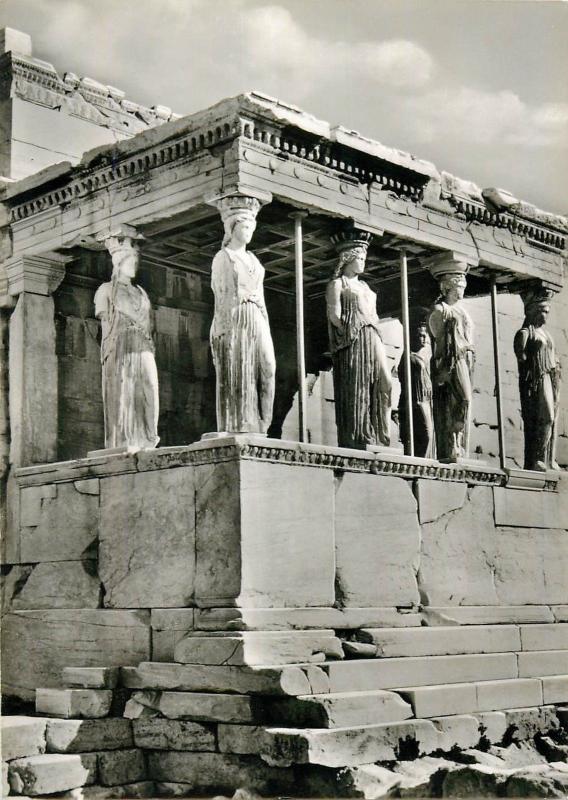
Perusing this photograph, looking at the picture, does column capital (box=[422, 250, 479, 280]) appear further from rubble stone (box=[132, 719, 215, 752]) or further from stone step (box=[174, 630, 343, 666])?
rubble stone (box=[132, 719, 215, 752])

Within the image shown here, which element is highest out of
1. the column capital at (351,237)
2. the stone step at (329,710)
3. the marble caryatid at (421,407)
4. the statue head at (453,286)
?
the column capital at (351,237)

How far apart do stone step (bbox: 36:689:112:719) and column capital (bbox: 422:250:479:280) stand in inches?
185

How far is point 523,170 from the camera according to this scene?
1159 cm

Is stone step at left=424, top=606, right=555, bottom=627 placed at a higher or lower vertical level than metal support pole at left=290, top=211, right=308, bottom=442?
lower

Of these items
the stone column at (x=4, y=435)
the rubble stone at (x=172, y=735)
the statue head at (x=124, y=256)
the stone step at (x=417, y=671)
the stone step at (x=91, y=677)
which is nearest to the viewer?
the rubble stone at (x=172, y=735)

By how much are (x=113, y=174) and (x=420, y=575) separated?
3.85m

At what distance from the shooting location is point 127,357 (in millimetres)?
10609

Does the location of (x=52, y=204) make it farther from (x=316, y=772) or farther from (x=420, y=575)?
(x=316, y=772)

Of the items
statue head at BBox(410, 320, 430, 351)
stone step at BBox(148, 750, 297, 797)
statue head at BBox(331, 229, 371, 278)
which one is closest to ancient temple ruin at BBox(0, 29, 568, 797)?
stone step at BBox(148, 750, 297, 797)

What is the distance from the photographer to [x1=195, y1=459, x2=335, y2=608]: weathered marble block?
941 cm

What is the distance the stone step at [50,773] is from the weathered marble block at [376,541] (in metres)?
2.19

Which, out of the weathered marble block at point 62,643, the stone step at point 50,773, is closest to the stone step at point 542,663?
the weathered marble block at point 62,643

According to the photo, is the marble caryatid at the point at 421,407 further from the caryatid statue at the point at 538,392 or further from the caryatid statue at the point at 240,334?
the caryatid statue at the point at 240,334

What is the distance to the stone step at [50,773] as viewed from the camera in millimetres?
8547
